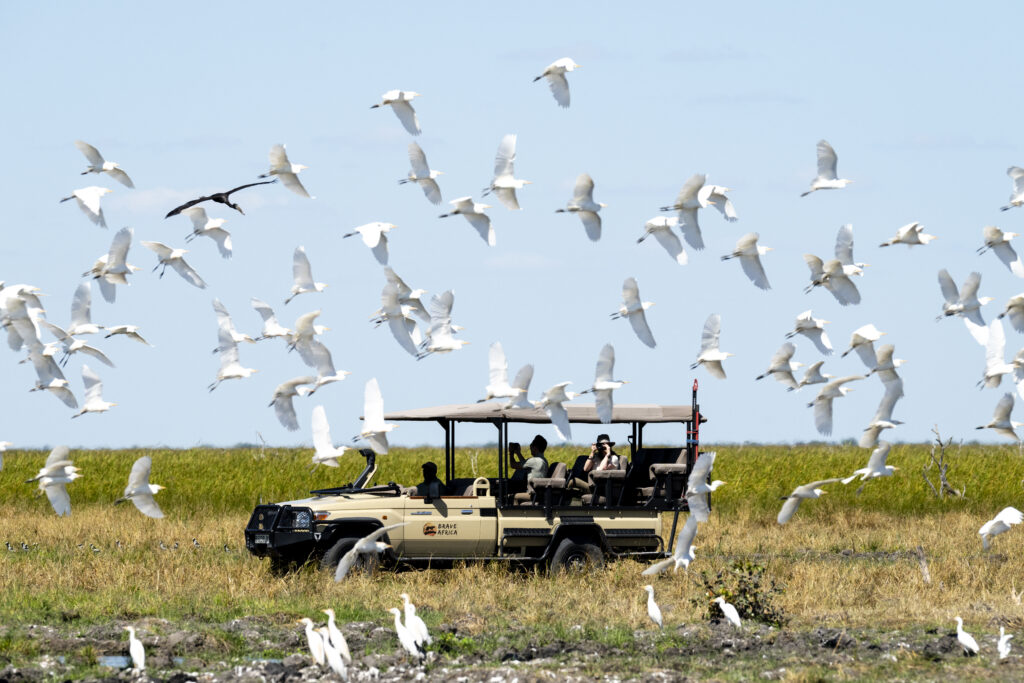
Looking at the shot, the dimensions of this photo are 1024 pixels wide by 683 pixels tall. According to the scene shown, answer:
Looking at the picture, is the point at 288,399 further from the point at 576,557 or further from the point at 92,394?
the point at 576,557

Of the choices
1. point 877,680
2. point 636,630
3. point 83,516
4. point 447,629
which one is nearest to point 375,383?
point 447,629

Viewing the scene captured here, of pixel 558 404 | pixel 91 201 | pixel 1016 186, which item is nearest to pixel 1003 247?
pixel 1016 186

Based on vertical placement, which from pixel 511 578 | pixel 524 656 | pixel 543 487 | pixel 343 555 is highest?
pixel 543 487

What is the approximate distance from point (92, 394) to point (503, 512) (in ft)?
17.3

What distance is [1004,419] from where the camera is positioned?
12.6 meters

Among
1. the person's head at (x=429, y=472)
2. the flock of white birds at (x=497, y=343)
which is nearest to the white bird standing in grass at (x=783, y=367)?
the flock of white birds at (x=497, y=343)

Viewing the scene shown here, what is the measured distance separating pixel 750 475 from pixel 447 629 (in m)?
19.9

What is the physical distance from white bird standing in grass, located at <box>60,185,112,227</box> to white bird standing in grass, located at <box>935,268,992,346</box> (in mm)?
7877

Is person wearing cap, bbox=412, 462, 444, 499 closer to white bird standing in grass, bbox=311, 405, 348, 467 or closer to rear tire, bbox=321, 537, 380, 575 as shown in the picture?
rear tire, bbox=321, 537, 380, 575

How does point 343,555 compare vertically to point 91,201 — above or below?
below

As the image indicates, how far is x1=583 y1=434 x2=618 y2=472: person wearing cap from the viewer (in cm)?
1625

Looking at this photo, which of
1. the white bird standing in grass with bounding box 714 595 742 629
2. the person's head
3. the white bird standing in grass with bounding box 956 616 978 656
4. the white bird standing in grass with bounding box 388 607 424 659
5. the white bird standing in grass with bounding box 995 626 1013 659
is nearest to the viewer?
the white bird standing in grass with bounding box 388 607 424 659

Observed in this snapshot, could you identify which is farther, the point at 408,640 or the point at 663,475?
the point at 663,475

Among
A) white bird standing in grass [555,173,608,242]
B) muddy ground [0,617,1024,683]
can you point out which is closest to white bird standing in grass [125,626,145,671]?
muddy ground [0,617,1024,683]
